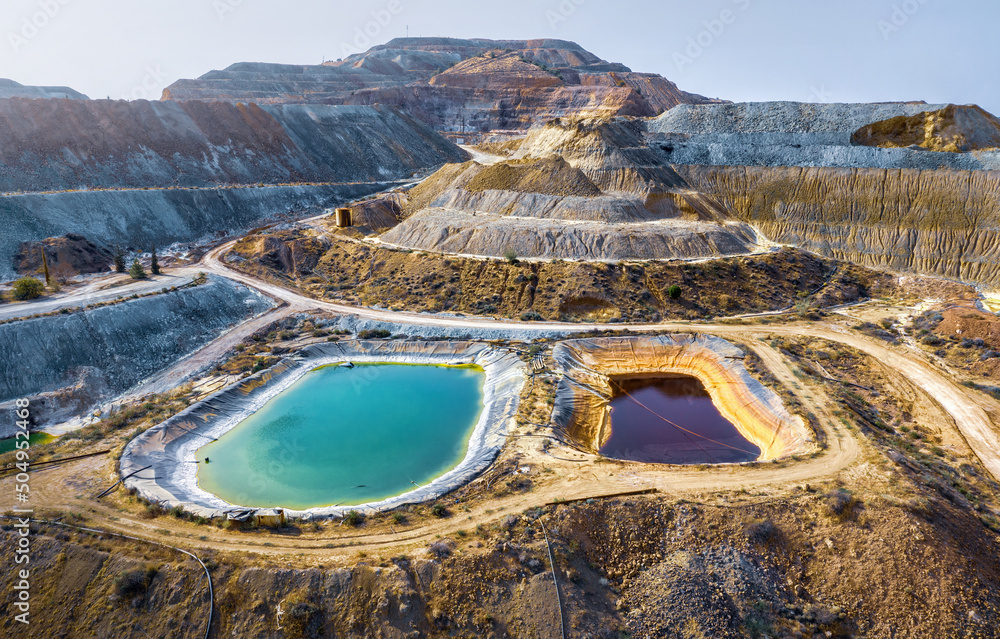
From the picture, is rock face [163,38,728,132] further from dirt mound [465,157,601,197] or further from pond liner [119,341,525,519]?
pond liner [119,341,525,519]

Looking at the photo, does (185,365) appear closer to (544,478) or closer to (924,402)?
(544,478)

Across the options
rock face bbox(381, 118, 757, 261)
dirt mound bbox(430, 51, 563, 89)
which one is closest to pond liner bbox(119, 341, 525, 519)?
rock face bbox(381, 118, 757, 261)

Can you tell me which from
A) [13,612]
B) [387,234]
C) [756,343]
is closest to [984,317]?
[756,343]

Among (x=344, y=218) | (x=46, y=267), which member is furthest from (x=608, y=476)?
(x=344, y=218)

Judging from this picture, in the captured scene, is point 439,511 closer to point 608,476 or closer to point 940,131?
point 608,476

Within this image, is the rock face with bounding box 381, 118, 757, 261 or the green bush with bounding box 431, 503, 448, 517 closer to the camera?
the green bush with bounding box 431, 503, 448, 517

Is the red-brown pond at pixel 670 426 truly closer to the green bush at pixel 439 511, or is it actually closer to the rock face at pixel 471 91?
the green bush at pixel 439 511
